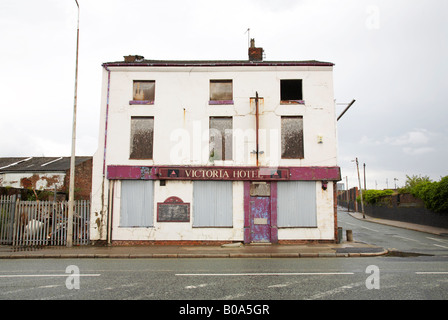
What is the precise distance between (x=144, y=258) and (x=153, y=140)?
6207 mm

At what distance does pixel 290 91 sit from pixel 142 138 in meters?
8.13

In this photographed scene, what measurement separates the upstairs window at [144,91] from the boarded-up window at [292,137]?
22.5 ft

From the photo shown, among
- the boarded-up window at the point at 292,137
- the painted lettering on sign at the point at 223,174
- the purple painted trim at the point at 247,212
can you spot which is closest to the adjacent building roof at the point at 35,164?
the painted lettering on sign at the point at 223,174

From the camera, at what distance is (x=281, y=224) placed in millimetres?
15672

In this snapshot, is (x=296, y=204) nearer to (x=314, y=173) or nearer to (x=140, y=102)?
(x=314, y=173)

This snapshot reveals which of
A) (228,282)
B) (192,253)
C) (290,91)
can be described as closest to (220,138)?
(290,91)

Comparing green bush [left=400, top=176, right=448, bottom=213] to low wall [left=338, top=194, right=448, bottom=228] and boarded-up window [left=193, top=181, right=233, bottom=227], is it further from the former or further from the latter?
boarded-up window [left=193, top=181, right=233, bottom=227]

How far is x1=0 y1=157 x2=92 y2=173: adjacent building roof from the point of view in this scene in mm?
29355

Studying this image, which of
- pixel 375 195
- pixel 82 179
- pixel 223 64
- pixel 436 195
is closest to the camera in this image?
pixel 223 64

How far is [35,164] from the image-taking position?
3169 centimetres

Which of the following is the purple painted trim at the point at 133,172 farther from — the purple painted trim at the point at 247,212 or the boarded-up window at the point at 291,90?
the boarded-up window at the point at 291,90

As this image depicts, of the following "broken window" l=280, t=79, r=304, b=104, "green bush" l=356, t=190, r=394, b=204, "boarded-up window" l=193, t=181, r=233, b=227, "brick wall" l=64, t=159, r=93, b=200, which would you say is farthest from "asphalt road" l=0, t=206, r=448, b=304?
"green bush" l=356, t=190, r=394, b=204

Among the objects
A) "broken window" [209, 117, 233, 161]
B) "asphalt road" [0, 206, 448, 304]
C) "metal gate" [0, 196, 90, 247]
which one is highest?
"broken window" [209, 117, 233, 161]
